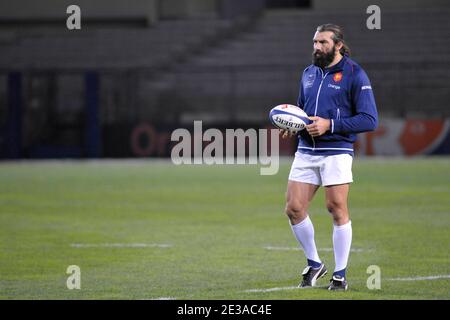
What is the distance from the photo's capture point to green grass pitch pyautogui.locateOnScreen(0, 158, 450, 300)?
9.66 m

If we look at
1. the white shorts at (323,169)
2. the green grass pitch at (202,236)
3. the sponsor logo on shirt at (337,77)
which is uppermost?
the sponsor logo on shirt at (337,77)

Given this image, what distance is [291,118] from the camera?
922 centimetres

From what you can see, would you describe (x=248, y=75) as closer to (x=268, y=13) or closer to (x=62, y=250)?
(x=268, y=13)

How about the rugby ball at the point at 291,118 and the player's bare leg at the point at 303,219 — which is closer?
the rugby ball at the point at 291,118

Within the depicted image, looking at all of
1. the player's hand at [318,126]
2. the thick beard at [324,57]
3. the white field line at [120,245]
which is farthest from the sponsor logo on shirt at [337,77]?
the white field line at [120,245]

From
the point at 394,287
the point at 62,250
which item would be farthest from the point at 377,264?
the point at 62,250

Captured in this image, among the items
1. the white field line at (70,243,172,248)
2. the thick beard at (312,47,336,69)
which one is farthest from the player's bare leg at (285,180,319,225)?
the white field line at (70,243,172,248)

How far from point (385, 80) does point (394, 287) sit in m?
25.1

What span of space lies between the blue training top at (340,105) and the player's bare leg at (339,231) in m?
0.35

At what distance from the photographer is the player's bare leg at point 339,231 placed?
30.3 ft

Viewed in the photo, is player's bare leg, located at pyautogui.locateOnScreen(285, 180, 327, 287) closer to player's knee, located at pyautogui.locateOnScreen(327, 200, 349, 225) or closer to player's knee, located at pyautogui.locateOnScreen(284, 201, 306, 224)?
player's knee, located at pyautogui.locateOnScreen(284, 201, 306, 224)

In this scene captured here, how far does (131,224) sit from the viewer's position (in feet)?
50.5

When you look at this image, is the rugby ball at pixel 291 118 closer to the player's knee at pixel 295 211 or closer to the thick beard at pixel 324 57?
the thick beard at pixel 324 57
